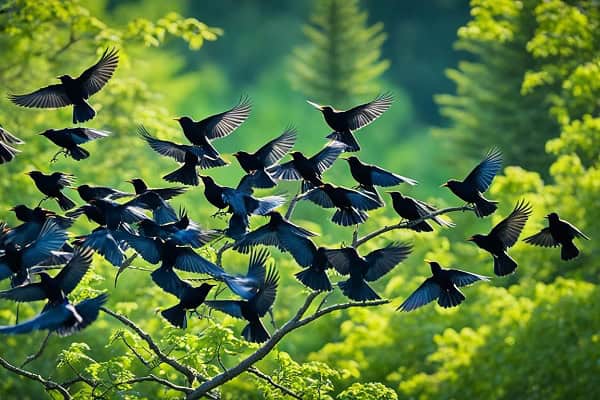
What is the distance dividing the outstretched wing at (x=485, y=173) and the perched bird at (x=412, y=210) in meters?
0.35

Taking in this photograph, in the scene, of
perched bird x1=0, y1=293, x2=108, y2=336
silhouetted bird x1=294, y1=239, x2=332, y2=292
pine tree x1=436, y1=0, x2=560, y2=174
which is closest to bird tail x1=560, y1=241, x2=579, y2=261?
silhouetted bird x1=294, y1=239, x2=332, y2=292

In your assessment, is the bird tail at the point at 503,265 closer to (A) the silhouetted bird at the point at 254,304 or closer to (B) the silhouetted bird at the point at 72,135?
(A) the silhouetted bird at the point at 254,304

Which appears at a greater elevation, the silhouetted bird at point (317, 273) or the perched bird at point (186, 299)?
the silhouetted bird at point (317, 273)

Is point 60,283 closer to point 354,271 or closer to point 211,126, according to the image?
point 211,126

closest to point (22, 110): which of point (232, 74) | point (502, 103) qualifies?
point (502, 103)

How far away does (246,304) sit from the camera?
5680mm

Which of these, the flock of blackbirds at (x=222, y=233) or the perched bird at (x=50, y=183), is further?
the perched bird at (x=50, y=183)

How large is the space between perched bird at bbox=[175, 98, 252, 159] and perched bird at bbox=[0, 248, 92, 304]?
961 millimetres

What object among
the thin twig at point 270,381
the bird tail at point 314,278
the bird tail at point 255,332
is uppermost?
the bird tail at point 314,278

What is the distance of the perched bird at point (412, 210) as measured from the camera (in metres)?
5.86

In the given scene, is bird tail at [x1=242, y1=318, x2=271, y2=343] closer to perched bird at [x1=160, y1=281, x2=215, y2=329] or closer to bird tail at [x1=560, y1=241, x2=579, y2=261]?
perched bird at [x1=160, y1=281, x2=215, y2=329]

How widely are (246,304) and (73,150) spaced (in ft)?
4.68

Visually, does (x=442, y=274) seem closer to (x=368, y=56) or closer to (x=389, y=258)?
(x=389, y=258)

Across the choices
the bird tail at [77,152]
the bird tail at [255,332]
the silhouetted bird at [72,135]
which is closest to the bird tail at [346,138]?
the bird tail at [255,332]
